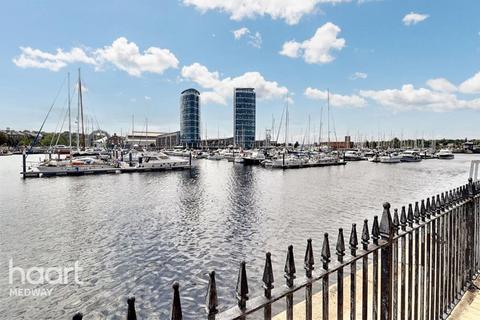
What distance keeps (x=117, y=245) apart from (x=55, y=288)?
13.5ft

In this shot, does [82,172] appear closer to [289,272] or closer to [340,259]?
[340,259]

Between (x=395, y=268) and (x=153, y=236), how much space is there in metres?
14.2

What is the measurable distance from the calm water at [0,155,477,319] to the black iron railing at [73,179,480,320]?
575 centimetres

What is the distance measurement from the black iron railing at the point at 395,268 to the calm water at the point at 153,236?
575 centimetres

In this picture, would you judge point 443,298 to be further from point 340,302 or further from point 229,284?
point 229,284

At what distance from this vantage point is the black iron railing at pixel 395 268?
1865 mm

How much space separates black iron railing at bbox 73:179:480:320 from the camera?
1865 mm

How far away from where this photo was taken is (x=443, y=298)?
14.2 ft

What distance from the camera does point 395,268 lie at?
3.29m

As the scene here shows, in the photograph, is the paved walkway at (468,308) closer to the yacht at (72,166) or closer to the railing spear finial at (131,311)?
the railing spear finial at (131,311)

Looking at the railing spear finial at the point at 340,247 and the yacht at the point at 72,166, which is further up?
the railing spear finial at the point at 340,247

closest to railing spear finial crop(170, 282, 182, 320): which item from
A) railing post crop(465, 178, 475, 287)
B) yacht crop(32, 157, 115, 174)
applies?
railing post crop(465, 178, 475, 287)

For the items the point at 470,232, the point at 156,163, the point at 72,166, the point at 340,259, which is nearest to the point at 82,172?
the point at 72,166

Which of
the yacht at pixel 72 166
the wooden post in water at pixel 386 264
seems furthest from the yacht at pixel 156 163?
the wooden post in water at pixel 386 264
